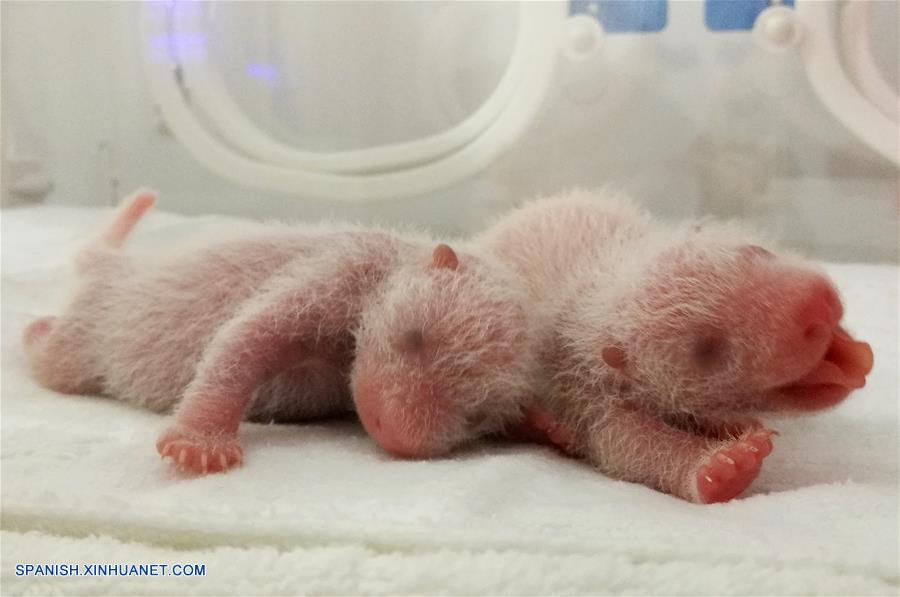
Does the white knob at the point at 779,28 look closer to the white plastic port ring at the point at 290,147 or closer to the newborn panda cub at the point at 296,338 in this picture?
the white plastic port ring at the point at 290,147

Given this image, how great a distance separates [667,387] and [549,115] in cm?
83

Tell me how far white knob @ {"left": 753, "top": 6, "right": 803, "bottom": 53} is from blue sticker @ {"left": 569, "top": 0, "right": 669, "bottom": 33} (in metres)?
0.16

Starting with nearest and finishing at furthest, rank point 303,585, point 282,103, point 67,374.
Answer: point 303,585 → point 67,374 → point 282,103

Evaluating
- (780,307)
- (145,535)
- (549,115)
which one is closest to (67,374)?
(145,535)

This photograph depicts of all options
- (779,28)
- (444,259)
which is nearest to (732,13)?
(779,28)

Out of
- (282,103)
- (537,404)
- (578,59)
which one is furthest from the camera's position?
(282,103)

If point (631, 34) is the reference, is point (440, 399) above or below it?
below

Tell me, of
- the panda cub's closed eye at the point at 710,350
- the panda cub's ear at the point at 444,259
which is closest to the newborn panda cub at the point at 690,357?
the panda cub's closed eye at the point at 710,350

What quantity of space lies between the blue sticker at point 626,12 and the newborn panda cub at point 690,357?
0.61 m

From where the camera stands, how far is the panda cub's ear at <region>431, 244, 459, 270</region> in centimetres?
77

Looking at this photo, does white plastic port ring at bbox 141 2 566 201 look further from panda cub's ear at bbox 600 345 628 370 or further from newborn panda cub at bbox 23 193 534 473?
panda cub's ear at bbox 600 345 628 370

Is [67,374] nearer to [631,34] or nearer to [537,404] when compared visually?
[537,404]

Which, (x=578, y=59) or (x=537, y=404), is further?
(x=578, y=59)

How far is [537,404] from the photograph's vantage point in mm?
804
